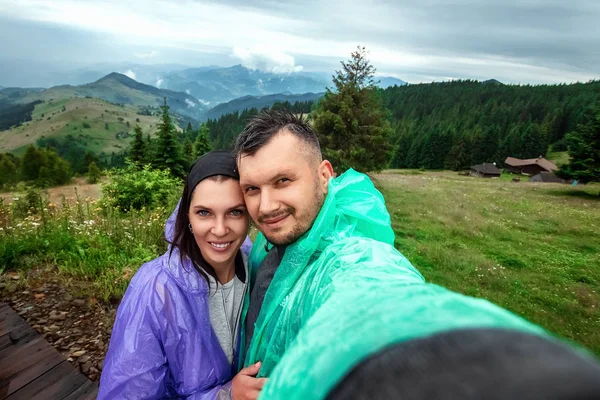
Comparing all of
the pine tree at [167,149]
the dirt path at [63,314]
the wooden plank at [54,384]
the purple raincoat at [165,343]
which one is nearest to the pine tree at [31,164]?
the pine tree at [167,149]

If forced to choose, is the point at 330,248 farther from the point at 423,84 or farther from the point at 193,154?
the point at 423,84

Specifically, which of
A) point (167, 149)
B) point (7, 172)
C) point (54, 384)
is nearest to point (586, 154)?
point (54, 384)

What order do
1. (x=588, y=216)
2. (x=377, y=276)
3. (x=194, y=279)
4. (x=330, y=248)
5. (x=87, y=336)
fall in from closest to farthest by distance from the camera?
1. (x=377, y=276)
2. (x=330, y=248)
3. (x=194, y=279)
4. (x=87, y=336)
5. (x=588, y=216)

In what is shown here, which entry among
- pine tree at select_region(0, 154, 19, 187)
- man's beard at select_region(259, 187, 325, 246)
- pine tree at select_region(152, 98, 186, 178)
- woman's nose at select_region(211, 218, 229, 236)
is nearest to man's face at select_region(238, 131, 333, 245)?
man's beard at select_region(259, 187, 325, 246)

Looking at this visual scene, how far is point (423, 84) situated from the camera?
13438cm

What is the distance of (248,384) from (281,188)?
1.12 metres

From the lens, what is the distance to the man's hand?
1620 mm

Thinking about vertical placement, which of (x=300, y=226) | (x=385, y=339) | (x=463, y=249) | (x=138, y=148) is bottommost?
(x=138, y=148)

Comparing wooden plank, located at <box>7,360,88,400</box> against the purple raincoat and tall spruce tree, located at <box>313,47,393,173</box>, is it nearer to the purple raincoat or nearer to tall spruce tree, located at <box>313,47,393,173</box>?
the purple raincoat

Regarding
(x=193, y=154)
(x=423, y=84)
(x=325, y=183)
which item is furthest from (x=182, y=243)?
(x=423, y=84)

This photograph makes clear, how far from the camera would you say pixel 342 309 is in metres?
0.80

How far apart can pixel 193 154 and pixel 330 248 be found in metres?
34.2

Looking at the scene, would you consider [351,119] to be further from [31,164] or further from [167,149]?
[31,164]

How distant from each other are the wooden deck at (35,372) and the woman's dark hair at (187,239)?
203 centimetres
